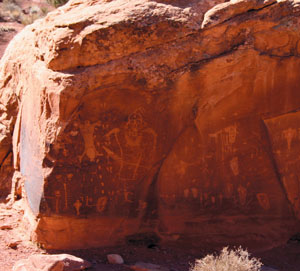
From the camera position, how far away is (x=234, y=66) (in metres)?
4.92

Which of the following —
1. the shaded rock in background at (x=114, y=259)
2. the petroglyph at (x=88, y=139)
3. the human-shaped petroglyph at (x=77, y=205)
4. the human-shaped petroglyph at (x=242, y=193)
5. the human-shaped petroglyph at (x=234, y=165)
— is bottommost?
the shaded rock in background at (x=114, y=259)

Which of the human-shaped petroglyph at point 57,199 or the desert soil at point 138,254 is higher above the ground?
the human-shaped petroglyph at point 57,199

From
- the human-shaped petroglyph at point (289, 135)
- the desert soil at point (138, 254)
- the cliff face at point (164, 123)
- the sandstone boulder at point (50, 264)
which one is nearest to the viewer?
the sandstone boulder at point (50, 264)

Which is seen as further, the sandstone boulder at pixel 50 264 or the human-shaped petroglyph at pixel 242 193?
the human-shaped petroglyph at pixel 242 193

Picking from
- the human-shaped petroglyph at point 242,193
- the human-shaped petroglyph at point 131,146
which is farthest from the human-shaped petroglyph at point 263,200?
→ the human-shaped petroglyph at point 131,146

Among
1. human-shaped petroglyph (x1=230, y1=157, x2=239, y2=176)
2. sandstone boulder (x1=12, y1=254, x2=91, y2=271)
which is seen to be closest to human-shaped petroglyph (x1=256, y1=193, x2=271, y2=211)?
human-shaped petroglyph (x1=230, y1=157, x2=239, y2=176)

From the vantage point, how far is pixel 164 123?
4.95 meters

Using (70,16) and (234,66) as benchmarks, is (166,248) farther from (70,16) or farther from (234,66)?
(70,16)

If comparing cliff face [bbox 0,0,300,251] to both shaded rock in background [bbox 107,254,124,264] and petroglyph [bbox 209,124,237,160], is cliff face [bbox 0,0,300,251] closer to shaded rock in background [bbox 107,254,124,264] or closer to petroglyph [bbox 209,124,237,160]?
petroglyph [bbox 209,124,237,160]

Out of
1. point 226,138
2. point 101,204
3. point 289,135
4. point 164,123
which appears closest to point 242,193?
point 226,138

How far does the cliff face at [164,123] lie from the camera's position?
4715 mm

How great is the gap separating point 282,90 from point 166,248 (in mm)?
2224

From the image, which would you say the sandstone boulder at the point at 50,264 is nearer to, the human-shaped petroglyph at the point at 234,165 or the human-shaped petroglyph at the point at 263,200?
the human-shaped petroglyph at the point at 234,165

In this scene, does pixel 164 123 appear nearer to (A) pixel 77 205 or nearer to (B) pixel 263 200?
(A) pixel 77 205
